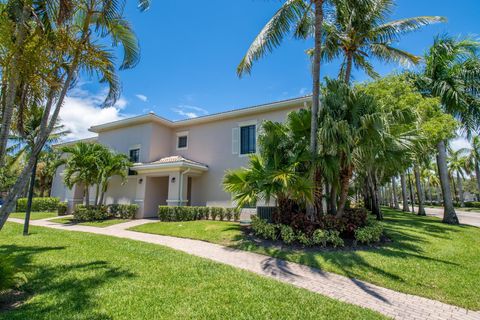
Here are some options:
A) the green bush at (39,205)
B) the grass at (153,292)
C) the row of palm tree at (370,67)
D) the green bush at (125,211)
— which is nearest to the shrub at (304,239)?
the row of palm tree at (370,67)

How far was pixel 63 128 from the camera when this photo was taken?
26078 millimetres

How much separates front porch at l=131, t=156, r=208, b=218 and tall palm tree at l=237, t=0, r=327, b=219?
808cm

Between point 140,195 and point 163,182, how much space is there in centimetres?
217

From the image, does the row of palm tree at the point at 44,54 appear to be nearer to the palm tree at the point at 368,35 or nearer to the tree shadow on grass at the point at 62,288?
the tree shadow on grass at the point at 62,288

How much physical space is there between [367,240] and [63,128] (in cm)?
2943

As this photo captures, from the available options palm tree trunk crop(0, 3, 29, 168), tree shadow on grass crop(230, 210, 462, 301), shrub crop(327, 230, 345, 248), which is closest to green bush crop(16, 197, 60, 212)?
tree shadow on grass crop(230, 210, 462, 301)

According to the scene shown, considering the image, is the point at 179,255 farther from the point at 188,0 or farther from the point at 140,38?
the point at 188,0

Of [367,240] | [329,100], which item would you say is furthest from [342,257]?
[329,100]

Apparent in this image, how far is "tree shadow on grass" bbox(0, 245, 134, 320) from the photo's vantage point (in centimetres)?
388

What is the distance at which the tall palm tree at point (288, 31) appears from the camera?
31.1ft

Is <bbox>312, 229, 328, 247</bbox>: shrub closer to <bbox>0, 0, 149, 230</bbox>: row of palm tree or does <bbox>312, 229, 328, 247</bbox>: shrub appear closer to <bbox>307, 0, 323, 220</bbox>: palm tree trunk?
<bbox>307, 0, 323, 220</bbox>: palm tree trunk

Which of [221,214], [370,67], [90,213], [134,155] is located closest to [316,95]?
[370,67]

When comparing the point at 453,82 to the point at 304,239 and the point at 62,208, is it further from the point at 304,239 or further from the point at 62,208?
the point at 62,208

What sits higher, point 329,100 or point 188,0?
point 188,0
